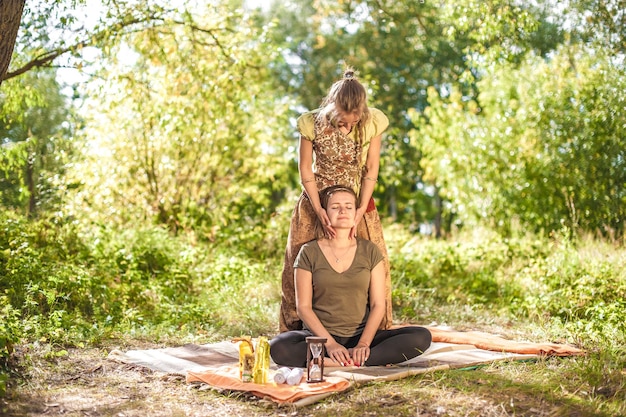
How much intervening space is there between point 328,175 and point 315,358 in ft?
4.27

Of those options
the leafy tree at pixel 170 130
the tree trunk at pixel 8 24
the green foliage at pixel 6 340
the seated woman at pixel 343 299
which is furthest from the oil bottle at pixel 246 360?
the leafy tree at pixel 170 130

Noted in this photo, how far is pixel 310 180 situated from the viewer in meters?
4.50

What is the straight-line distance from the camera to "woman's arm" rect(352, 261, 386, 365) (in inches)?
161

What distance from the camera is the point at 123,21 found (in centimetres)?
684

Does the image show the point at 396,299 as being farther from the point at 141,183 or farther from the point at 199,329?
the point at 141,183

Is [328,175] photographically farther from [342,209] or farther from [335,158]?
[342,209]

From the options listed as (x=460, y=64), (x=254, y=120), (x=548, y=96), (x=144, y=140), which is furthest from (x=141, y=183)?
(x=460, y=64)

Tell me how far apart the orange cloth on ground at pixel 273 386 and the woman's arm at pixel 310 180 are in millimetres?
1025

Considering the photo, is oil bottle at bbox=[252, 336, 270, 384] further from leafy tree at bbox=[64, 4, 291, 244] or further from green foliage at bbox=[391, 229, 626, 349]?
leafy tree at bbox=[64, 4, 291, 244]

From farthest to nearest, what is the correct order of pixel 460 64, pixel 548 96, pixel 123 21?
pixel 460 64 → pixel 548 96 → pixel 123 21

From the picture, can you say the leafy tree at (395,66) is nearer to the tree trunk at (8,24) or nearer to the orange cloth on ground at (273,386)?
the tree trunk at (8,24)

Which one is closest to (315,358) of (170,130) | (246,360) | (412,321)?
(246,360)

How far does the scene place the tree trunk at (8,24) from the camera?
4320 millimetres

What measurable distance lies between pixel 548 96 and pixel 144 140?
5.21m
